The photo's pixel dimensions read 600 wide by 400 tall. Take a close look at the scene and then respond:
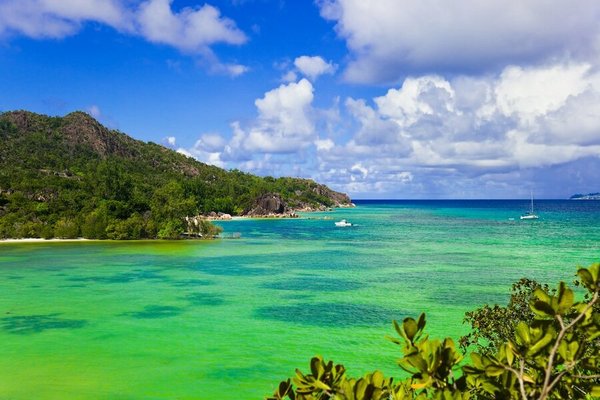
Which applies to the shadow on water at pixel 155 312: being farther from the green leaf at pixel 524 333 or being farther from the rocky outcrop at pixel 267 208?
the rocky outcrop at pixel 267 208

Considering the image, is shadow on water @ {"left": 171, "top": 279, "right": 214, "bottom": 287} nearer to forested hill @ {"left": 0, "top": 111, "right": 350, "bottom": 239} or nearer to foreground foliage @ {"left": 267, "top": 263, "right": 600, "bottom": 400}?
foreground foliage @ {"left": 267, "top": 263, "right": 600, "bottom": 400}

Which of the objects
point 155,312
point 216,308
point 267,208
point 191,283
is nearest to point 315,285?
point 216,308

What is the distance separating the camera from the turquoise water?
1648 cm

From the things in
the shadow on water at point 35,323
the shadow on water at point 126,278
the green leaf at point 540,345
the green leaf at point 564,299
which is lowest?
the shadow on water at point 35,323

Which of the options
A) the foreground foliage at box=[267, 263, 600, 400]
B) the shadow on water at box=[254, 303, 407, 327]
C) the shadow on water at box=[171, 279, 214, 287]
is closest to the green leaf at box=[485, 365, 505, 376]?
the foreground foliage at box=[267, 263, 600, 400]

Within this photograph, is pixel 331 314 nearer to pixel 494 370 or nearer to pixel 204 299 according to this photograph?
pixel 204 299

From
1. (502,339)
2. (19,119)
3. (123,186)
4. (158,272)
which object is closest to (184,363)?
(502,339)

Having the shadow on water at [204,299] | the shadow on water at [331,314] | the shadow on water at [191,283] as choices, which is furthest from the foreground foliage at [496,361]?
the shadow on water at [191,283]

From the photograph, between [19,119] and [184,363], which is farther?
[19,119]

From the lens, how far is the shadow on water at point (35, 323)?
21.7 metres

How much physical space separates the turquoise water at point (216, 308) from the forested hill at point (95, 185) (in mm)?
11235

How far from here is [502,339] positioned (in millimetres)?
11703

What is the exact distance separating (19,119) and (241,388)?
5783 inches

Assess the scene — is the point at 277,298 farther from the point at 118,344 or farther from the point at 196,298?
the point at 118,344
